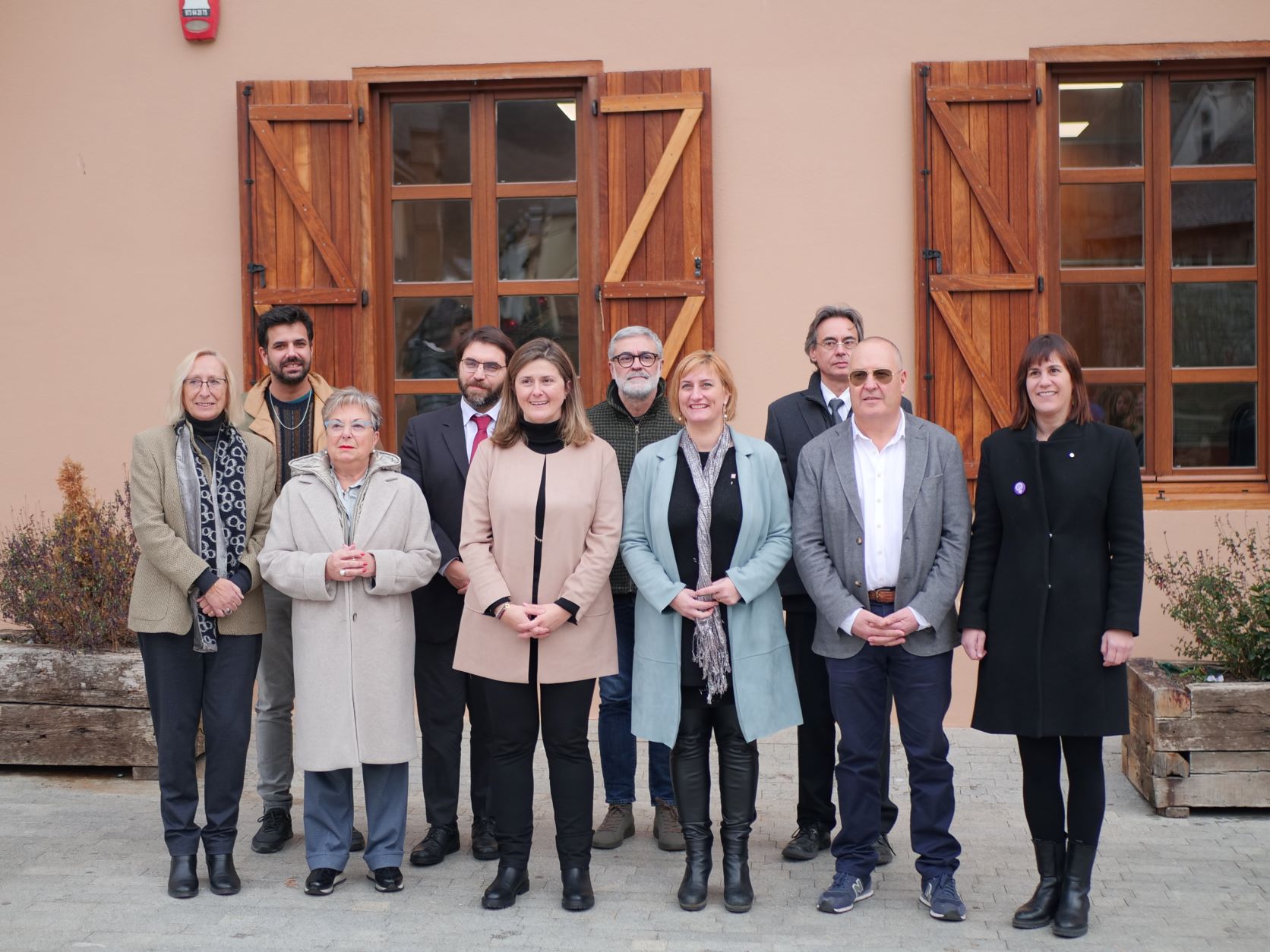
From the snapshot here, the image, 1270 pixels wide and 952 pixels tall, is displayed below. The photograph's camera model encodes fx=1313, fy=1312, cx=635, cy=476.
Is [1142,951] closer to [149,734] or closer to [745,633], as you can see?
[745,633]

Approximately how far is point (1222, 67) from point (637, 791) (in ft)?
15.2

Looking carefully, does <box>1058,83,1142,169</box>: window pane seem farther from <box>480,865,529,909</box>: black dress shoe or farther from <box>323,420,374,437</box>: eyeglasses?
<box>480,865,529,909</box>: black dress shoe

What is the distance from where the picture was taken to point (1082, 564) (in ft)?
12.6

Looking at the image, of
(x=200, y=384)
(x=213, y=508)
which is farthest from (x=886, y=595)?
(x=200, y=384)

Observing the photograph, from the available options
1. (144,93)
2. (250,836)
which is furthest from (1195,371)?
(144,93)

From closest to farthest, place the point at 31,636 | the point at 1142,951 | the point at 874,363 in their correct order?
the point at 1142,951
the point at 874,363
the point at 31,636

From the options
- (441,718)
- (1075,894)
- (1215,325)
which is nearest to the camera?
(1075,894)

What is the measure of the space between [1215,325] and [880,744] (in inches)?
149

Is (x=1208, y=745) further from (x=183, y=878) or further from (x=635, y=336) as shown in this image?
(x=183, y=878)

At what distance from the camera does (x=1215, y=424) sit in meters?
6.75

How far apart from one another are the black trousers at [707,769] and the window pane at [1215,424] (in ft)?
12.4

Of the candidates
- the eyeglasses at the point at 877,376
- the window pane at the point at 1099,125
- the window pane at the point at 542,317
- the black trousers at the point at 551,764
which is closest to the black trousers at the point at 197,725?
the black trousers at the point at 551,764

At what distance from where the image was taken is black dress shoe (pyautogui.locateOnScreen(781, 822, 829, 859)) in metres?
4.50

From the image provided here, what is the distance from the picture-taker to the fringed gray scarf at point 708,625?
13.2ft
